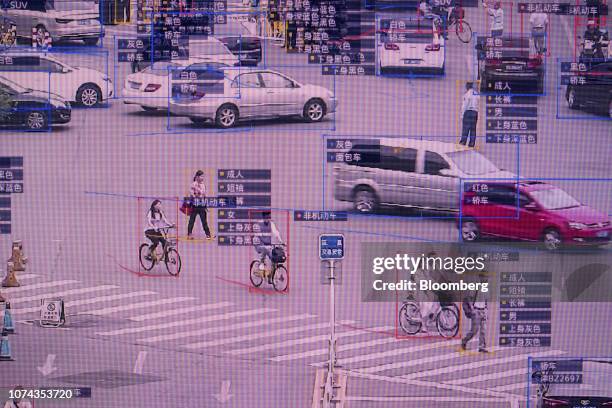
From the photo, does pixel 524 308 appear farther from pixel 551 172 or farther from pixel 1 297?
pixel 1 297

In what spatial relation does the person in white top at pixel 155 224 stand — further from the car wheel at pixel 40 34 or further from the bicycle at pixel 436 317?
the bicycle at pixel 436 317

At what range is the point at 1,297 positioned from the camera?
20.4m

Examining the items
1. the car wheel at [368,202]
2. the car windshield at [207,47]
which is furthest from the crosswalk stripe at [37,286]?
the car wheel at [368,202]

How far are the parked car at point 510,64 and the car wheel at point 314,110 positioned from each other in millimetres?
1251

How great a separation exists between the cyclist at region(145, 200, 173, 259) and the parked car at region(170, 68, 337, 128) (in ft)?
2.43

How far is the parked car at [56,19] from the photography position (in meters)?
20.4

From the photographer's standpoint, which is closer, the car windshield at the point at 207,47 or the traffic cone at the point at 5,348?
the traffic cone at the point at 5,348

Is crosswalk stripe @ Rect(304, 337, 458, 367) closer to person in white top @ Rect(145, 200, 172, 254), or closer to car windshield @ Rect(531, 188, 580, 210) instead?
car windshield @ Rect(531, 188, 580, 210)

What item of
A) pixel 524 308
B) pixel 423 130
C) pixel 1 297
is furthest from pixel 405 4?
pixel 1 297

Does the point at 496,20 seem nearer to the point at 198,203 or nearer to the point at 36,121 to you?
the point at 198,203

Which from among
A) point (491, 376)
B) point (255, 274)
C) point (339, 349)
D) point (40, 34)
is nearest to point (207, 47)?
point (40, 34)

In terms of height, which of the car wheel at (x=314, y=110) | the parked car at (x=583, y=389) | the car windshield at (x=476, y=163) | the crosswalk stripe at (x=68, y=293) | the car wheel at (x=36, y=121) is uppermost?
the car wheel at (x=314, y=110)

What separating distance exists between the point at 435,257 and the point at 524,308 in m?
0.80

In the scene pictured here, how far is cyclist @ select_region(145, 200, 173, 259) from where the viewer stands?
20.4 metres
